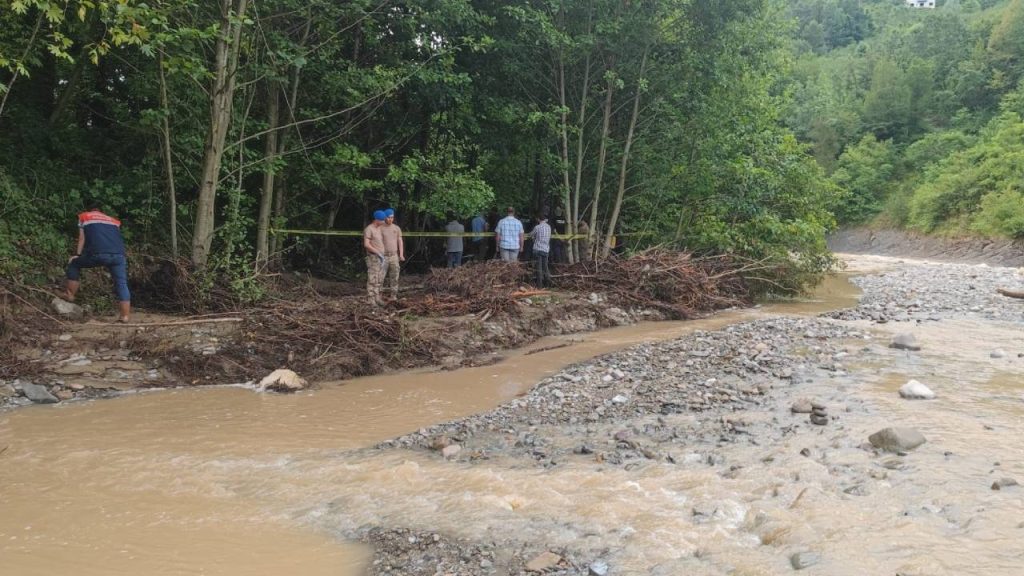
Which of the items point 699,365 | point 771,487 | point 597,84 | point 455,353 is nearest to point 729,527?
point 771,487

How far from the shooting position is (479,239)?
17375mm

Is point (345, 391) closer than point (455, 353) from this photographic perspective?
Yes

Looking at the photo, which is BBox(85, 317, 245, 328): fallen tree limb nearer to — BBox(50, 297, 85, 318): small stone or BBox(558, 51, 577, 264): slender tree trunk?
BBox(50, 297, 85, 318): small stone

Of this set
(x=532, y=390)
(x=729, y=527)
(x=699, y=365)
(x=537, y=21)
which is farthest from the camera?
(x=537, y=21)

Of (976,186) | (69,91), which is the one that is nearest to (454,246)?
(69,91)

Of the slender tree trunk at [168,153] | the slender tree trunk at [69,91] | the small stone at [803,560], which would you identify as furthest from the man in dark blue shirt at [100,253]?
the small stone at [803,560]

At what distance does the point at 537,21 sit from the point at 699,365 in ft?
28.9

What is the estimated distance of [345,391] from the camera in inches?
316

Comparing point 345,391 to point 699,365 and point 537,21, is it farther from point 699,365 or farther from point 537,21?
point 537,21

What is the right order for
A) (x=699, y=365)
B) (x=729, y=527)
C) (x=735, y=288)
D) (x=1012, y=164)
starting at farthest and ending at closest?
(x=1012, y=164) → (x=735, y=288) → (x=699, y=365) → (x=729, y=527)

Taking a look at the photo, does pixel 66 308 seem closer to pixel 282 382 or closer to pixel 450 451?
pixel 282 382

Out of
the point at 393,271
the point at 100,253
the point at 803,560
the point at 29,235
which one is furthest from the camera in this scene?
the point at 393,271

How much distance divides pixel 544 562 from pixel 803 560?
1.49m

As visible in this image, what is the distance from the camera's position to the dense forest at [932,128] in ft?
113
